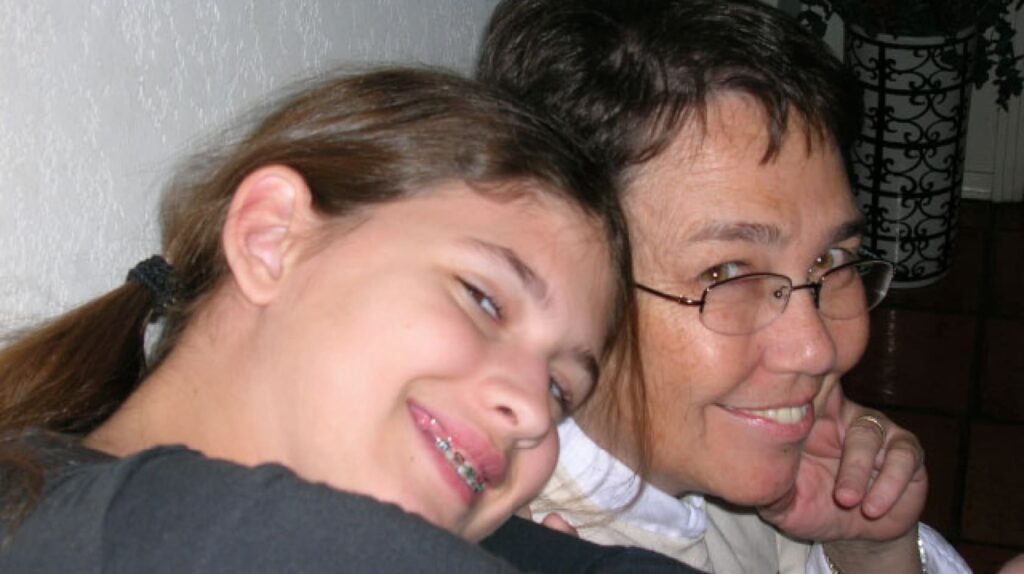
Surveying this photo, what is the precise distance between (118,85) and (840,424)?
0.82 meters

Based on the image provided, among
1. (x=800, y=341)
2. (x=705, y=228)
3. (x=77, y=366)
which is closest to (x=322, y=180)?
(x=77, y=366)

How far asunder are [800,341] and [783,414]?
70mm

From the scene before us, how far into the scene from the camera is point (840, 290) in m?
1.09

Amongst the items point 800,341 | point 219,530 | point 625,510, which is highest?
point 219,530

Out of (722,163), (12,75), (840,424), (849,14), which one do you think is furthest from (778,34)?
(849,14)

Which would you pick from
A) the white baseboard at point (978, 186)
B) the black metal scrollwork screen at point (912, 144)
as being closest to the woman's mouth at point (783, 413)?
the black metal scrollwork screen at point (912, 144)

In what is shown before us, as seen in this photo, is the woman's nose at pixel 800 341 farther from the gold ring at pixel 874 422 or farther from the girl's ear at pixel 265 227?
the girl's ear at pixel 265 227

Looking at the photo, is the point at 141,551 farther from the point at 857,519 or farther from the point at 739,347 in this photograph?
the point at 857,519

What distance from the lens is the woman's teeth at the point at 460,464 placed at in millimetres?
752

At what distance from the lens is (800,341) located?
1.03 meters

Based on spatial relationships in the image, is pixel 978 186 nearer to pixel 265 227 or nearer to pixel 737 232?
pixel 737 232

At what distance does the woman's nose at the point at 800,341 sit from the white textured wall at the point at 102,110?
1.46ft

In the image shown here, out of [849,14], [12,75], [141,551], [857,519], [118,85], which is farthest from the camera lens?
[849,14]

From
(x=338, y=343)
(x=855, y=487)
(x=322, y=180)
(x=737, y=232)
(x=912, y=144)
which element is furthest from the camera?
(x=912, y=144)
